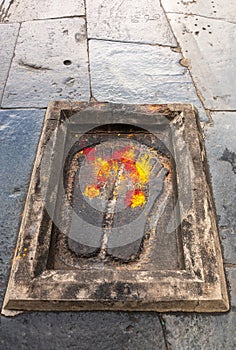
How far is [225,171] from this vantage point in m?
2.23

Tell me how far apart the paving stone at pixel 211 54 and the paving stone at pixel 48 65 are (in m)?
0.98

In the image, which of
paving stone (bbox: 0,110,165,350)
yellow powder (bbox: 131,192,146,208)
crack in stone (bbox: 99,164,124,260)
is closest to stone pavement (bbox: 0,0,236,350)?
paving stone (bbox: 0,110,165,350)

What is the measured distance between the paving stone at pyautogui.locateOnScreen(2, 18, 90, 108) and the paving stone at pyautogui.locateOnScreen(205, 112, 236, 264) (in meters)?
1.07

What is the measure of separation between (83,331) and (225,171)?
1326 mm

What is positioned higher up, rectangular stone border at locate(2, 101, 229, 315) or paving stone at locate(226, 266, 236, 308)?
rectangular stone border at locate(2, 101, 229, 315)

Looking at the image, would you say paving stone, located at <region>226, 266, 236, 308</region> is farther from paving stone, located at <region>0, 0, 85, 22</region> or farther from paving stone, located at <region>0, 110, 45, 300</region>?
paving stone, located at <region>0, 0, 85, 22</region>

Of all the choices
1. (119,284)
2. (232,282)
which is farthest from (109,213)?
(232,282)

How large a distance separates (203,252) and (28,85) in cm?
200

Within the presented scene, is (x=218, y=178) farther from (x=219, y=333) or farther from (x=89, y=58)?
(x=89, y=58)

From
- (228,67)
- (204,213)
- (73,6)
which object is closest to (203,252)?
(204,213)

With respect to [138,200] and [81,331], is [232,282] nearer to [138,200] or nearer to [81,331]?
[138,200]

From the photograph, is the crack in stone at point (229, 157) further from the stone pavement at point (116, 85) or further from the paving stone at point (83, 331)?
the paving stone at point (83, 331)

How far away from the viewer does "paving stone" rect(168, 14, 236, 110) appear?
2.79 meters

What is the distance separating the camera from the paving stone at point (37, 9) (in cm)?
356
